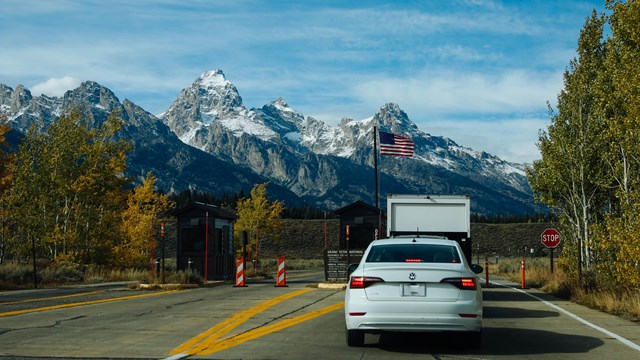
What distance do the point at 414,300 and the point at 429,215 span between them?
13017mm

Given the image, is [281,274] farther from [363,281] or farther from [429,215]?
[363,281]

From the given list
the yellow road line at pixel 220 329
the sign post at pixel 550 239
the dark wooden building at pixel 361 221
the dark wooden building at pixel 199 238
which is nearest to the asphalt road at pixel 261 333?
the yellow road line at pixel 220 329

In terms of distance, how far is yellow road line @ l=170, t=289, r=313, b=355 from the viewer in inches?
459

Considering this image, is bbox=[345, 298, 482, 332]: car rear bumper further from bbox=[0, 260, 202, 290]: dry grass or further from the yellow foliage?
the yellow foliage

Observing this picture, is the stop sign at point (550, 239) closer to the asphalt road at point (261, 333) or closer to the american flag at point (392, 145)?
the american flag at point (392, 145)

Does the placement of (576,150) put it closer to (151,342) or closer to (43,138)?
(151,342)

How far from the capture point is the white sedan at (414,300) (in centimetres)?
1117

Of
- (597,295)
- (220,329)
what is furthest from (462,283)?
(597,295)

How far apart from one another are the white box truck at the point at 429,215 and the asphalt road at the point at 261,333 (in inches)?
128

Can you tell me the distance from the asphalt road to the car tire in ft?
0.50

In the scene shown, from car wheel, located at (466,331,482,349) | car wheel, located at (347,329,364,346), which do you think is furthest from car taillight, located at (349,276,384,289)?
car wheel, located at (466,331,482,349)

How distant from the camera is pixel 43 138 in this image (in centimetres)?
4638

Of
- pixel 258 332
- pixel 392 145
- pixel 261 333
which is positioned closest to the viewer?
pixel 261 333

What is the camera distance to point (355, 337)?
1177 cm
